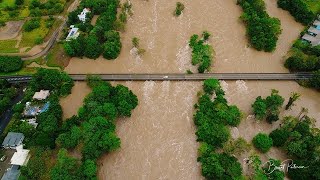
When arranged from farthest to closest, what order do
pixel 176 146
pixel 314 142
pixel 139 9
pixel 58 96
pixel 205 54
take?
pixel 139 9 < pixel 205 54 < pixel 58 96 < pixel 176 146 < pixel 314 142

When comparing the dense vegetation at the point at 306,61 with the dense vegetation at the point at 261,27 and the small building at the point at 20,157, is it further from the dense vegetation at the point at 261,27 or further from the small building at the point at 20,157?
the small building at the point at 20,157

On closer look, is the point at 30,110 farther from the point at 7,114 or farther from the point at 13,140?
the point at 13,140

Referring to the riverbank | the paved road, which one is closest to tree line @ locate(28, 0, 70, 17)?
the paved road

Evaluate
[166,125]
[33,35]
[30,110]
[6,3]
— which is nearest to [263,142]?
[166,125]

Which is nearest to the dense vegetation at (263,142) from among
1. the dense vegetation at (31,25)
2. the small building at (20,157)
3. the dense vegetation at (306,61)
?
the dense vegetation at (306,61)

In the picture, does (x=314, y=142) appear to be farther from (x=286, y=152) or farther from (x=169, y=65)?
(x=169, y=65)

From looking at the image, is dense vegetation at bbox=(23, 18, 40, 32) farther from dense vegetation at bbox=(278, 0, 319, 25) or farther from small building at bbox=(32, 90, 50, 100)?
dense vegetation at bbox=(278, 0, 319, 25)

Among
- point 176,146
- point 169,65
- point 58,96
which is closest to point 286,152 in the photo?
point 176,146
